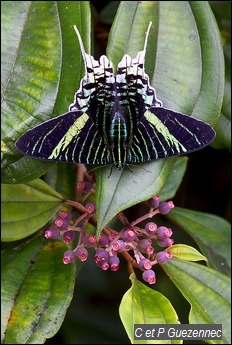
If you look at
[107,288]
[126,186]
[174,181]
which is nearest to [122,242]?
[126,186]

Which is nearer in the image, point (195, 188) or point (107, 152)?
point (107, 152)

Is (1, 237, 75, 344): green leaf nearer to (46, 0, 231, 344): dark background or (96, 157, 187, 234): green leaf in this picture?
(96, 157, 187, 234): green leaf

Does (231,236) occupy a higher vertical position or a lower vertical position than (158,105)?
lower

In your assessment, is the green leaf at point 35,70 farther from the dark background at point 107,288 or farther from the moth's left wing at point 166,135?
the dark background at point 107,288

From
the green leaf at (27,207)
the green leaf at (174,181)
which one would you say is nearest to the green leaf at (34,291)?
the green leaf at (27,207)

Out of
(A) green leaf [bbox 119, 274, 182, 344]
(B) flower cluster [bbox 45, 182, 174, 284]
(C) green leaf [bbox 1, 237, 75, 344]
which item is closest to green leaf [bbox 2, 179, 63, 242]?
(C) green leaf [bbox 1, 237, 75, 344]

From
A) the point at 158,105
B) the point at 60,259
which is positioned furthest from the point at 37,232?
the point at 158,105

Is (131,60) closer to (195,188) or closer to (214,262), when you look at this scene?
(214,262)
